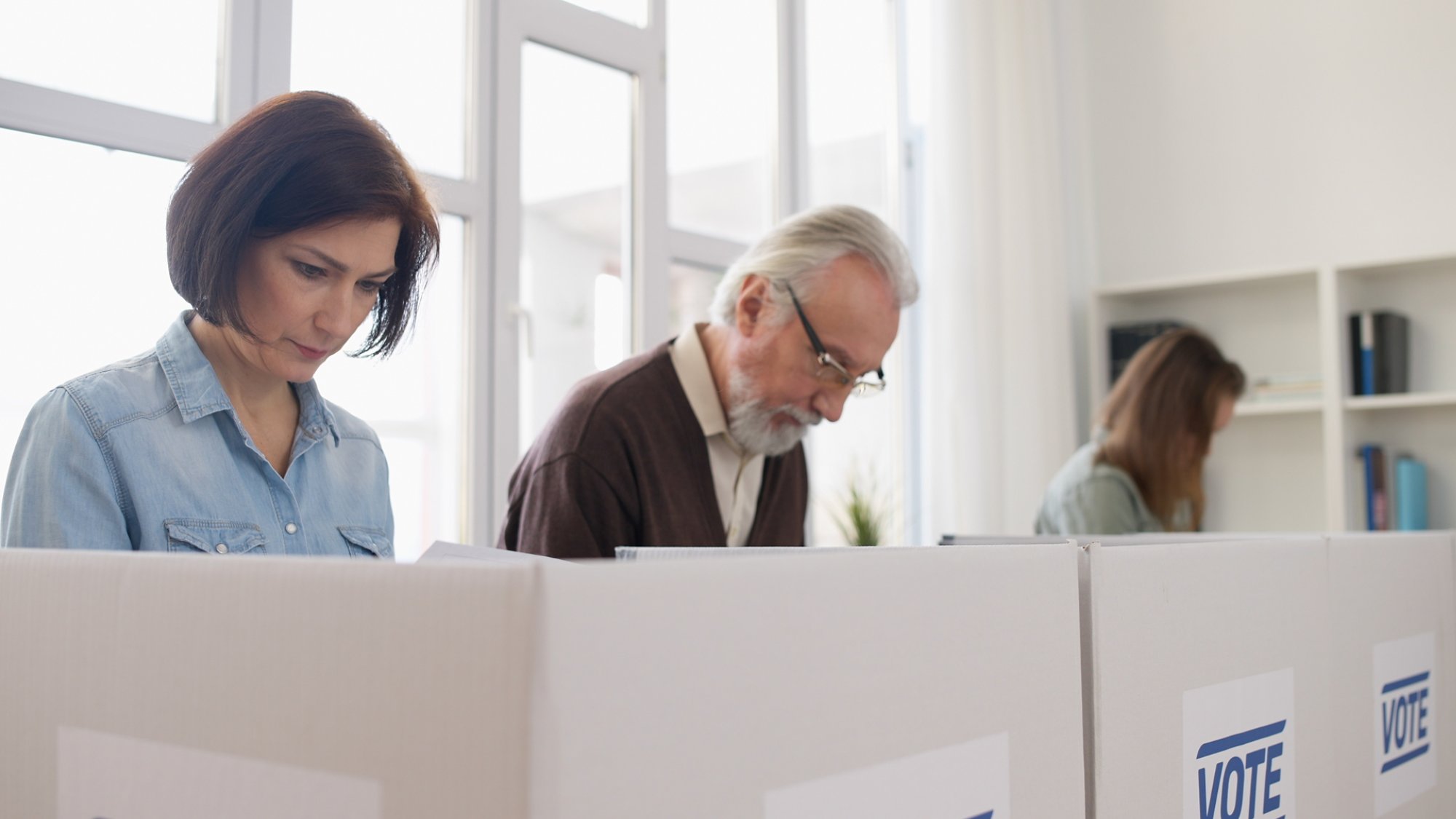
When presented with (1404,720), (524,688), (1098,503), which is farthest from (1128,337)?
(524,688)

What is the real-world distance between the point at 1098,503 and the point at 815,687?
237cm

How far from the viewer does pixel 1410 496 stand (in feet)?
12.3

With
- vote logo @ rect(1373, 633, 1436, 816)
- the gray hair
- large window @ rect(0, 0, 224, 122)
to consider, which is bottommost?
vote logo @ rect(1373, 633, 1436, 816)

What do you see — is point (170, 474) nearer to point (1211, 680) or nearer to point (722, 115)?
point (1211, 680)

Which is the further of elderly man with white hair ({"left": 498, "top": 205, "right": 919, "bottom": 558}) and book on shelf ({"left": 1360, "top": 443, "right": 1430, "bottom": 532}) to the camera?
book on shelf ({"left": 1360, "top": 443, "right": 1430, "bottom": 532})

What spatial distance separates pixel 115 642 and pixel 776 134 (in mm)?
3616

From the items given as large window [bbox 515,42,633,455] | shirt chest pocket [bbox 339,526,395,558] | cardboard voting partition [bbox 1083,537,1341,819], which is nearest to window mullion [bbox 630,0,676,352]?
large window [bbox 515,42,633,455]

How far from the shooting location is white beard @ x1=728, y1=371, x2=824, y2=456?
1717 millimetres

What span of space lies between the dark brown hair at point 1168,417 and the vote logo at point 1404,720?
1762mm

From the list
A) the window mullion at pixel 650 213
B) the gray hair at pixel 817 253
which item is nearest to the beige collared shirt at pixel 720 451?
the gray hair at pixel 817 253

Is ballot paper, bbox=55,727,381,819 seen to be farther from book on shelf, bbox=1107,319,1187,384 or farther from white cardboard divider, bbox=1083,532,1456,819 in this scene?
book on shelf, bbox=1107,319,1187,384

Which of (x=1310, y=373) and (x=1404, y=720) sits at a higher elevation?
(x=1310, y=373)

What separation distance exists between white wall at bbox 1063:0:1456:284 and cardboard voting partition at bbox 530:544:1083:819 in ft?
12.6

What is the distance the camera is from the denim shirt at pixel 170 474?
927 mm
